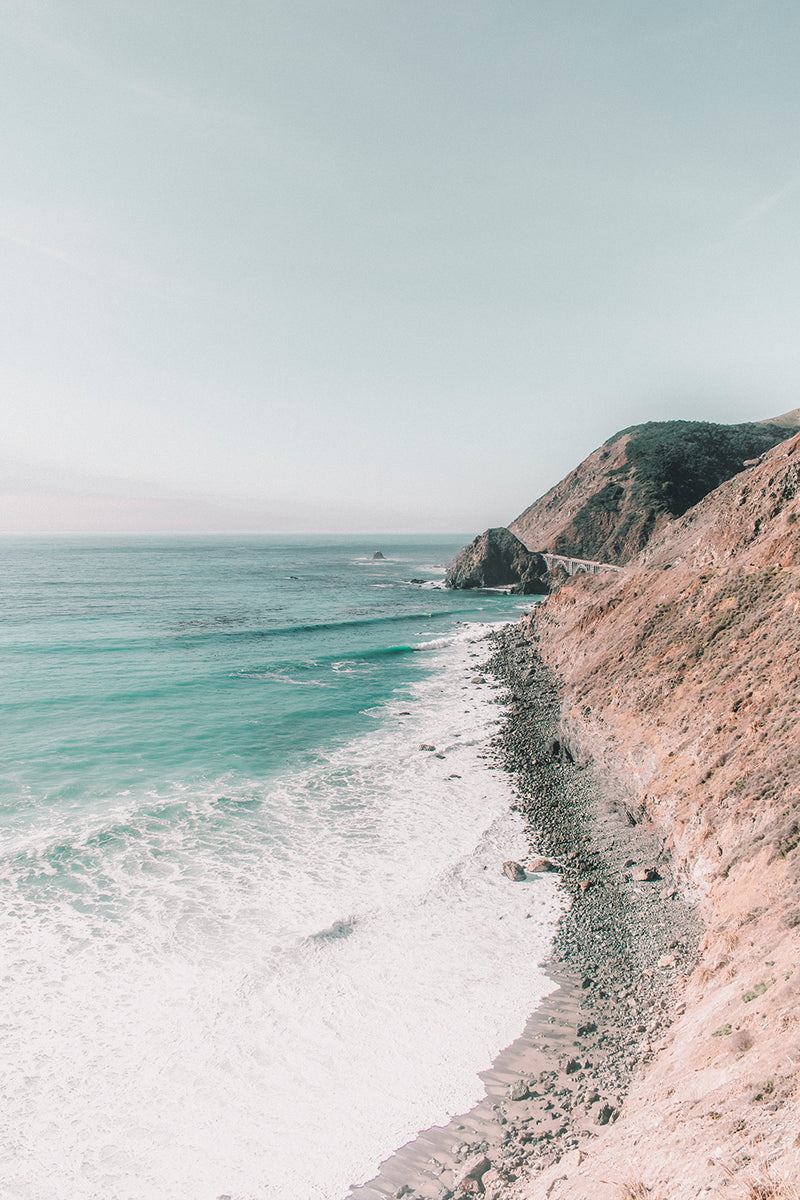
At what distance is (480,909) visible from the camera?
16375 millimetres

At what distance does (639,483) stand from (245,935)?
93.3 metres

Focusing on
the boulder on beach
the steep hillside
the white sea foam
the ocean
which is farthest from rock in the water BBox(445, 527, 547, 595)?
the boulder on beach

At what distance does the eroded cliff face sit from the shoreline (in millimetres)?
638

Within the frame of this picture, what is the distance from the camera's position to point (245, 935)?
15.6 m

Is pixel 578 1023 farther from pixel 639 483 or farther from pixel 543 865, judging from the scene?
pixel 639 483

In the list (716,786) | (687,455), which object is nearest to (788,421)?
(687,455)

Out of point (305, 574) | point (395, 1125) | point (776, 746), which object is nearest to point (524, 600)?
point (305, 574)

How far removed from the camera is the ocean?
1041 cm

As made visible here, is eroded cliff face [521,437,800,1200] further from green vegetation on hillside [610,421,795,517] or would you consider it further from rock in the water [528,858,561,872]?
green vegetation on hillside [610,421,795,517]

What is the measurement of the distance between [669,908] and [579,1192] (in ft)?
29.2

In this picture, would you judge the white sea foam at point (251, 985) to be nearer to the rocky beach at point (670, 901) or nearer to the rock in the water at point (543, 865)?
the rock in the water at point (543, 865)

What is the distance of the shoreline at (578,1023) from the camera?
30.4 ft

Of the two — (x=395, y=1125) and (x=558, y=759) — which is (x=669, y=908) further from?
(x=558, y=759)

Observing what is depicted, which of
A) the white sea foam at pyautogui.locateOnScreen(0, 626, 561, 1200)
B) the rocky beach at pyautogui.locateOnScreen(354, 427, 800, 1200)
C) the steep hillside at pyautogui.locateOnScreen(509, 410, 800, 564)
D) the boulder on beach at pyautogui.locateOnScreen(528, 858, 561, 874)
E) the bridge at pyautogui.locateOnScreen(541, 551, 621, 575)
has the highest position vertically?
the steep hillside at pyautogui.locateOnScreen(509, 410, 800, 564)
